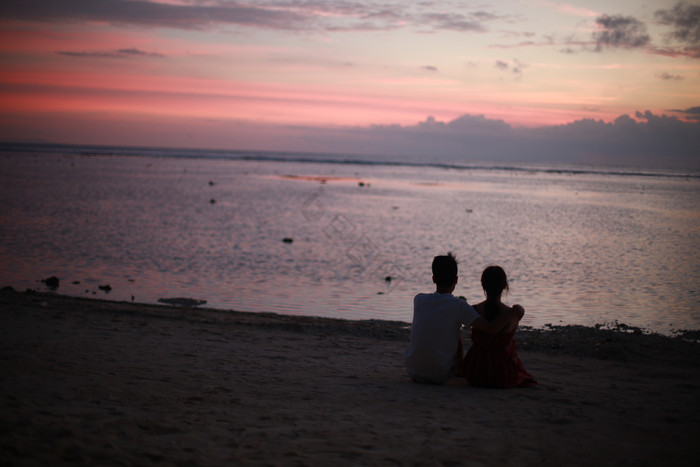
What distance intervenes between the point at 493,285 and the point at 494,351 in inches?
33.7

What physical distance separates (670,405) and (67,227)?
77.7 feet

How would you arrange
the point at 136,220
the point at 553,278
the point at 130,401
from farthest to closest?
1. the point at 136,220
2. the point at 553,278
3. the point at 130,401

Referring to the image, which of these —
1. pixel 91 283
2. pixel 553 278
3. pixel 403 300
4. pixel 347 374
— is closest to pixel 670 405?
pixel 347 374

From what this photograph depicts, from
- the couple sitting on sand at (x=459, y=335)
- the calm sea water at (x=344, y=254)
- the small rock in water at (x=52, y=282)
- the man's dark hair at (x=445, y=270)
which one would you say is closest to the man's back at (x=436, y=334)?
the couple sitting on sand at (x=459, y=335)

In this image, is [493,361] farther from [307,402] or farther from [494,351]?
[307,402]

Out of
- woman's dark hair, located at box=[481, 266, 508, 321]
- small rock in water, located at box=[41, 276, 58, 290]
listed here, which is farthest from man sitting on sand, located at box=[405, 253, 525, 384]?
small rock in water, located at box=[41, 276, 58, 290]

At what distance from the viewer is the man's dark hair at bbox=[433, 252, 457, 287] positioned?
6391 millimetres

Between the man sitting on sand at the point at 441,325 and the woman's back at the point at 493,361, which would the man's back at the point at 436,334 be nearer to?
the man sitting on sand at the point at 441,325

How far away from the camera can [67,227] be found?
79.2 feet

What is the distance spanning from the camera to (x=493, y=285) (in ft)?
20.8

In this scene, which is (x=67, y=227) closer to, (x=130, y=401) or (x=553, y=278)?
(x=553, y=278)

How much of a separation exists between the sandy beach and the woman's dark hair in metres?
0.96

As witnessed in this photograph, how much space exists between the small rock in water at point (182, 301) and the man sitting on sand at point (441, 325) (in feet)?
23.1

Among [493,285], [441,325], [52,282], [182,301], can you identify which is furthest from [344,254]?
[493,285]
